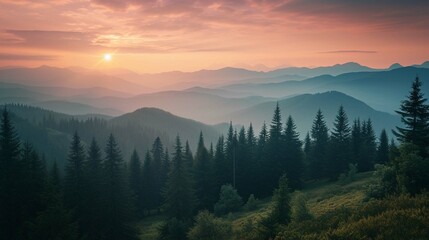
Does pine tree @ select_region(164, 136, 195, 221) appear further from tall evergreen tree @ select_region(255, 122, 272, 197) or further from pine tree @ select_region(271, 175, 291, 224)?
pine tree @ select_region(271, 175, 291, 224)

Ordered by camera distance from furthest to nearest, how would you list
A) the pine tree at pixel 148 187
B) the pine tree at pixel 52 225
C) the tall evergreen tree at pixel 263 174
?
1. the pine tree at pixel 148 187
2. the tall evergreen tree at pixel 263 174
3. the pine tree at pixel 52 225

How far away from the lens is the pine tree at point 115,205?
44.0 m

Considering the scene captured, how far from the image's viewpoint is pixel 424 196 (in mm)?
19156

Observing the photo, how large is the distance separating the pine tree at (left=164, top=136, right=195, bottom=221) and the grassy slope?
11.8 feet

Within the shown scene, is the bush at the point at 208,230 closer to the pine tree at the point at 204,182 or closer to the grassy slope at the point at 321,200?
the grassy slope at the point at 321,200

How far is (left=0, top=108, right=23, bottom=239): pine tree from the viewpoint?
124 feet

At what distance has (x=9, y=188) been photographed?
125 ft

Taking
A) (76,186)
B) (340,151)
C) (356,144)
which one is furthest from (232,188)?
(356,144)

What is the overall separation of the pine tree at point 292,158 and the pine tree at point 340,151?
6.03 metres

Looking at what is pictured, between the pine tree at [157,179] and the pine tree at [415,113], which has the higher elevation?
the pine tree at [415,113]

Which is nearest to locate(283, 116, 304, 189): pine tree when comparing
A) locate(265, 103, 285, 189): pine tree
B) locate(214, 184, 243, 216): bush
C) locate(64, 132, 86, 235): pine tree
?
locate(265, 103, 285, 189): pine tree

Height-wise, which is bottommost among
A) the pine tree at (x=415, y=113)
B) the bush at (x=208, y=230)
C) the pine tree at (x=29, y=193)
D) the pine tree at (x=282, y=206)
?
the bush at (x=208, y=230)

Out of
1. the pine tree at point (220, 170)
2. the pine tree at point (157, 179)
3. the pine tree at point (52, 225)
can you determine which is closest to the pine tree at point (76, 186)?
the pine tree at point (52, 225)

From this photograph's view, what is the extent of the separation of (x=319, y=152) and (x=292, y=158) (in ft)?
27.6
